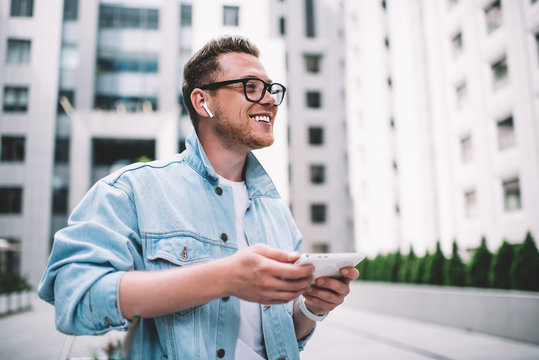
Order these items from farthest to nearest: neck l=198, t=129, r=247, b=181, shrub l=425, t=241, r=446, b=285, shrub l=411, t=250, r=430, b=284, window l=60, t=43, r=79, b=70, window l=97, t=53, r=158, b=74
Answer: window l=97, t=53, r=158, b=74 → shrub l=411, t=250, r=430, b=284 → shrub l=425, t=241, r=446, b=285 → window l=60, t=43, r=79, b=70 → neck l=198, t=129, r=247, b=181

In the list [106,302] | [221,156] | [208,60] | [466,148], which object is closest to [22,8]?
[208,60]

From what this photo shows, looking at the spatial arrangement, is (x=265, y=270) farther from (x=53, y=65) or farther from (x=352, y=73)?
(x=352, y=73)

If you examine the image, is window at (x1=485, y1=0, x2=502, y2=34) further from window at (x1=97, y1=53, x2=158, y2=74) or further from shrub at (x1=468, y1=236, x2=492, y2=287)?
window at (x1=97, y1=53, x2=158, y2=74)

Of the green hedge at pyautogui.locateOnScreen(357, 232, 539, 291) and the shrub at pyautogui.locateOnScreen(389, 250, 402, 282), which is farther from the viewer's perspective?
the shrub at pyautogui.locateOnScreen(389, 250, 402, 282)

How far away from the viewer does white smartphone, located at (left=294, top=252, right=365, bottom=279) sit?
0.93 metres

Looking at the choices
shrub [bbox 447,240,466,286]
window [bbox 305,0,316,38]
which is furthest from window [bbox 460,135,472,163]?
window [bbox 305,0,316,38]

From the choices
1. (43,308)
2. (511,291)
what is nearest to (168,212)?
(511,291)

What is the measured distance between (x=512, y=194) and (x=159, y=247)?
15.8 meters

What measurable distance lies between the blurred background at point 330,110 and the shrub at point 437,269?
7.8 inches

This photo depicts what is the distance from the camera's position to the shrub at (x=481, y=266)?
297 inches

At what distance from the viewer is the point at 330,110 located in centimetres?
2988

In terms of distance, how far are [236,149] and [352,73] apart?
28.7 m

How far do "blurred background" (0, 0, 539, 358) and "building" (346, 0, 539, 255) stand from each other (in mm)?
65

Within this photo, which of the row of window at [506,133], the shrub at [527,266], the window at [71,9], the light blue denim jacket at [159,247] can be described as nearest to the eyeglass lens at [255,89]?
the light blue denim jacket at [159,247]
